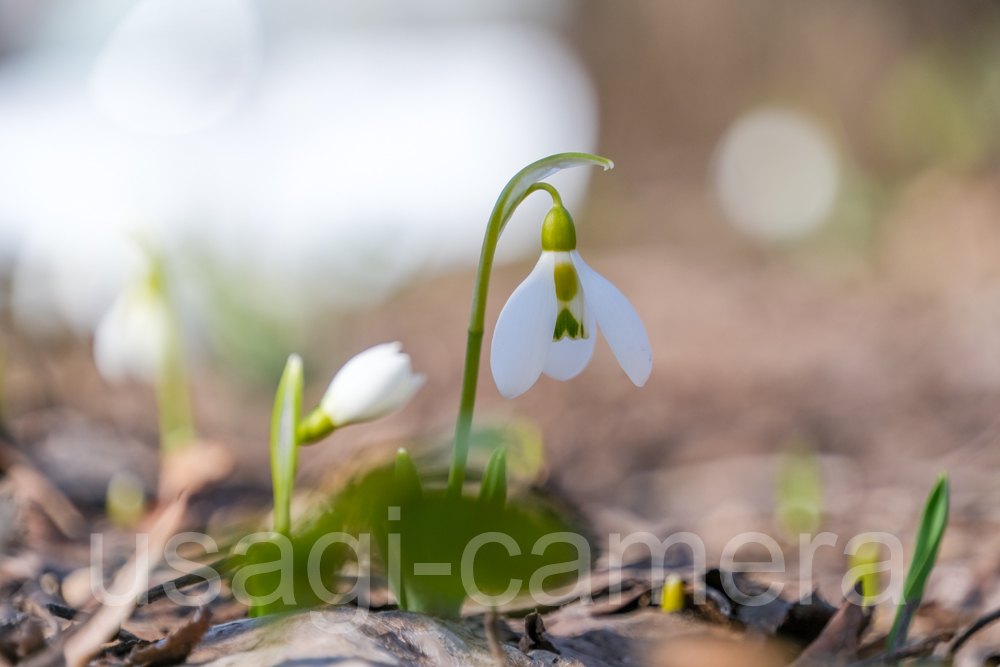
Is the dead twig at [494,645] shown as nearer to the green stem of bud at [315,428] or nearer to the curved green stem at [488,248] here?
the curved green stem at [488,248]

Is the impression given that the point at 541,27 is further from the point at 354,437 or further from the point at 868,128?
the point at 354,437

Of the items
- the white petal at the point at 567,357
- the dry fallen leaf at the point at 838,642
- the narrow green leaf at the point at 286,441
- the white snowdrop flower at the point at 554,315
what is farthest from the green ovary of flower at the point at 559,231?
the dry fallen leaf at the point at 838,642

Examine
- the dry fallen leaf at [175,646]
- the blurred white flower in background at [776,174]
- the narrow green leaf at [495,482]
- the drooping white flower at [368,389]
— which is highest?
the blurred white flower in background at [776,174]

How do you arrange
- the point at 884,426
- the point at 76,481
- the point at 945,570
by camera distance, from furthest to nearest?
the point at 884,426
the point at 76,481
the point at 945,570

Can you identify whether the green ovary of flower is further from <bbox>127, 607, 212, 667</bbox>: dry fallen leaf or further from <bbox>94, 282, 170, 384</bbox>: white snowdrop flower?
<bbox>94, 282, 170, 384</bbox>: white snowdrop flower

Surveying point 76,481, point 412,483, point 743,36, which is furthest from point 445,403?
point 743,36
